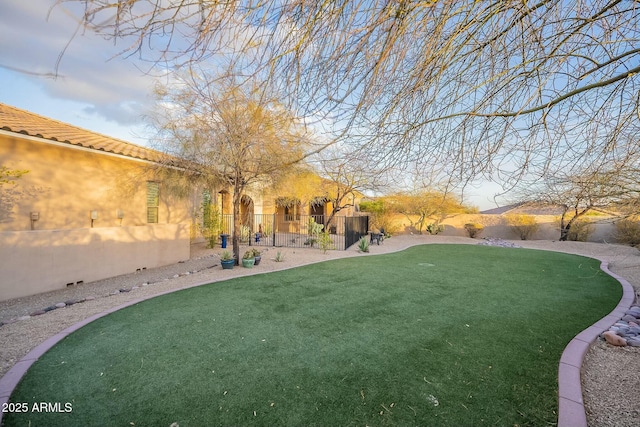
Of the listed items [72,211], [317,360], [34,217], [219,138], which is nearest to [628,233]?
[317,360]

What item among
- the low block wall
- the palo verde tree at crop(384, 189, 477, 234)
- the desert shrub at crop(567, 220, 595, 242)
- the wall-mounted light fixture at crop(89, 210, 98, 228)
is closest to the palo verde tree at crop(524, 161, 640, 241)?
the low block wall

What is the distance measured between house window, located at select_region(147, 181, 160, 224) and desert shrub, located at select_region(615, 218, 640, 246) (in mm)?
22718

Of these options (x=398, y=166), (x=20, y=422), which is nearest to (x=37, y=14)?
(x=398, y=166)

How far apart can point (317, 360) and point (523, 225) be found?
884 inches

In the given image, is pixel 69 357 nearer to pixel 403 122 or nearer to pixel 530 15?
pixel 403 122

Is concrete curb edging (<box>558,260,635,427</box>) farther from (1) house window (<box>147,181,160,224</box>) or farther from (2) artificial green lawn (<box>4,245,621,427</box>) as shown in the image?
(1) house window (<box>147,181,160,224</box>)

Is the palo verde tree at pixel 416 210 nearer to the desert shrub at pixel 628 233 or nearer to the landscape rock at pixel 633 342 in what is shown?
the desert shrub at pixel 628 233

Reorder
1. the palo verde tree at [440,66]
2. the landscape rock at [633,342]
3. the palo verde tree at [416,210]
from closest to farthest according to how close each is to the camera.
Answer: the palo verde tree at [440,66] → the landscape rock at [633,342] → the palo verde tree at [416,210]

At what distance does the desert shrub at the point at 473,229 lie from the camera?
854 inches

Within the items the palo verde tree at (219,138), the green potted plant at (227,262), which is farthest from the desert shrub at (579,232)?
the green potted plant at (227,262)

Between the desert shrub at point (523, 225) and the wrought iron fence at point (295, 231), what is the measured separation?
10712 mm

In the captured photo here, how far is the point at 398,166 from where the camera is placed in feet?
9.85

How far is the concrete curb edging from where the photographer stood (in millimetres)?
2467

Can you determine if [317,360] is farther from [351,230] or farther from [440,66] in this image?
[351,230]
